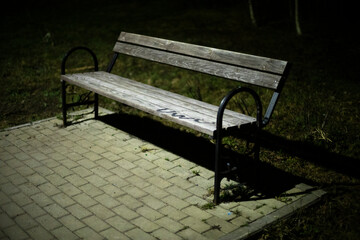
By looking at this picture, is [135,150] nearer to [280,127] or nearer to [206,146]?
[206,146]

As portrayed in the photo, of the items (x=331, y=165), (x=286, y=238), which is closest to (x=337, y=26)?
(x=331, y=165)

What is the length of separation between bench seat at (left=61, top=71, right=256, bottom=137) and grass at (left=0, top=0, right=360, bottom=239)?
100 cm

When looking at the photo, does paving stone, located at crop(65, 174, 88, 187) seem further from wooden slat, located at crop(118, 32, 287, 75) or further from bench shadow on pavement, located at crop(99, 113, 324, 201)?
wooden slat, located at crop(118, 32, 287, 75)

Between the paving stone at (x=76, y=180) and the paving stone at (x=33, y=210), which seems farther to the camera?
the paving stone at (x=76, y=180)

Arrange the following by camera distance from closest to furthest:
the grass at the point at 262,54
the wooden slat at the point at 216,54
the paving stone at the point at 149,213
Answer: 1. the paving stone at the point at 149,213
2. the wooden slat at the point at 216,54
3. the grass at the point at 262,54

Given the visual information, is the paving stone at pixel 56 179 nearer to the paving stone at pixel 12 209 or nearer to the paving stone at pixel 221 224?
the paving stone at pixel 12 209

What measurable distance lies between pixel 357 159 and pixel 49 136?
12.6 feet

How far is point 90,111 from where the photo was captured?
6113mm

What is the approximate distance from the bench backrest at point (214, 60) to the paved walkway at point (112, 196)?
41.6 inches

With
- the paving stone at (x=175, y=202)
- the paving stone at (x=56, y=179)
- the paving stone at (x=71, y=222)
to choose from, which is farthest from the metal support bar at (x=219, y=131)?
the paving stone at (x=56, y=179)

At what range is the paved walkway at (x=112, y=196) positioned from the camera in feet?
11.0

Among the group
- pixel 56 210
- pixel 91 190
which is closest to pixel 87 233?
pixel 56 210

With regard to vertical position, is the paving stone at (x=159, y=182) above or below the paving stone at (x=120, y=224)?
above

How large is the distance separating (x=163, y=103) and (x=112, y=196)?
1.14 meters
